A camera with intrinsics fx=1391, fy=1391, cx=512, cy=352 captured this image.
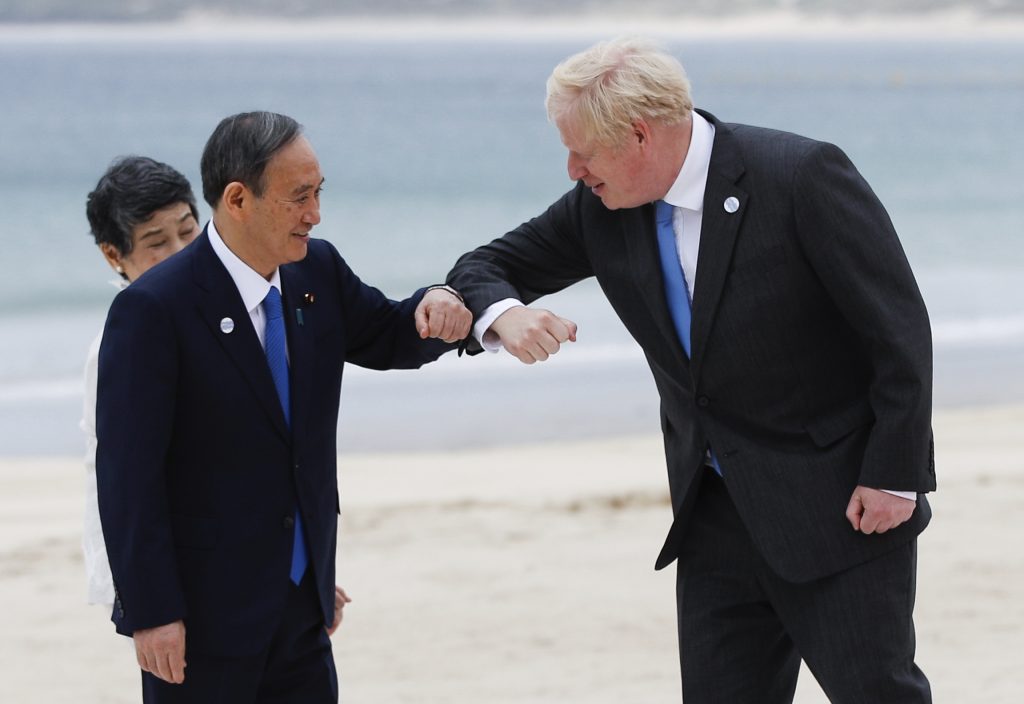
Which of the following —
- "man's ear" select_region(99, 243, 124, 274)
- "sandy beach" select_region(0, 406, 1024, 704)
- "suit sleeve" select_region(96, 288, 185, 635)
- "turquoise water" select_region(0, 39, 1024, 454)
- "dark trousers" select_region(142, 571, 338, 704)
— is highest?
"man's ear" select_region(99, 243, 124, 274)

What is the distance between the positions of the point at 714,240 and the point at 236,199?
3.13 ft

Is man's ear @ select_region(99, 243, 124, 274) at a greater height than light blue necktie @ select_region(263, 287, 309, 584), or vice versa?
man's ear @ select_region(99, 243, 124, 274)

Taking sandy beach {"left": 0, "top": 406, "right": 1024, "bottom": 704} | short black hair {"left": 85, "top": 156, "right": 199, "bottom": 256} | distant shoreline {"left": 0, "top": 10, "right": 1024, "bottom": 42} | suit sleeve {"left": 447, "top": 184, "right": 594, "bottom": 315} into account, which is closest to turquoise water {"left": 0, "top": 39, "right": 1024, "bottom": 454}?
sandy beach {"left": 0, "top": 406, "right": 1024, "bottom": 704}

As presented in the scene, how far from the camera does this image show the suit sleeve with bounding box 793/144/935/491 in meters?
2.66

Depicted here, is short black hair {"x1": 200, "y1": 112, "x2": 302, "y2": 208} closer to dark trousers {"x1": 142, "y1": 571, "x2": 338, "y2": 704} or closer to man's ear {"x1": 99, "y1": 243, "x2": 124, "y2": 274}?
man's ear {"x1": 99, "y1": 243, "x2": 124, "y2": 274}

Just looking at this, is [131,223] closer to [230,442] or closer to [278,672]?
[230,442]

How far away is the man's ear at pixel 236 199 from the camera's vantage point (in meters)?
2.69

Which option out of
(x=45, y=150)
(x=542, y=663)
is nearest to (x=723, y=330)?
(x=542, y=663)

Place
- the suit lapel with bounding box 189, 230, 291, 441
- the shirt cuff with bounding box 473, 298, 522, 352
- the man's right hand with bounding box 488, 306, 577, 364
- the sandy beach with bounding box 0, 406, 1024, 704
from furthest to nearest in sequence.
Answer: the sandy beach with bounding box 0, 406, 1024, 704 → the shirt cuff with bounding box 473, 298, 522, 352 → the man's right hand with bounding box 488, 306, 577, 364 → the suit lapel with bounding box 189, 230, 291, 441

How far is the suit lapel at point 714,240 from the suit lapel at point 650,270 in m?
0.07

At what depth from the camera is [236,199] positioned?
8.85 ft

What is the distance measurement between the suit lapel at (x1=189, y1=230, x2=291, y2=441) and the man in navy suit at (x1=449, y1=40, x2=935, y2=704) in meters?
0.55

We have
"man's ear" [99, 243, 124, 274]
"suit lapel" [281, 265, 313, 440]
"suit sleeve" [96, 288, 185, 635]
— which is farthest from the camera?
"man's ear" [99, 243, 124, 274]

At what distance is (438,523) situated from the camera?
275 inches
